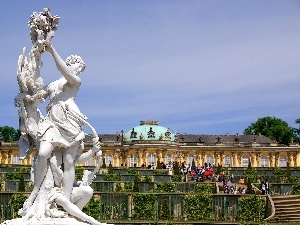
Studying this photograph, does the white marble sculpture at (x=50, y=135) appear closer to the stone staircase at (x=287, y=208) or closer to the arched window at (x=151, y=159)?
the stone staircase at (x=287, y=208)

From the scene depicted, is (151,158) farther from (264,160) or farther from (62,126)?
(62,126)

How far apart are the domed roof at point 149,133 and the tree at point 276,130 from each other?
15319 mm

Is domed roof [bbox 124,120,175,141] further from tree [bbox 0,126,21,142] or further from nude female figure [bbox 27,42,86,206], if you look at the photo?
nude female figure [bbox 27,42,86,206]

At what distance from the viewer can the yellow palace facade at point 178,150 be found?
229 feet

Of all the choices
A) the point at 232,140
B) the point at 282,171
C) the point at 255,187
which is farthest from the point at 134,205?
the point at 232,140

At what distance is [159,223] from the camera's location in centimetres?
1898

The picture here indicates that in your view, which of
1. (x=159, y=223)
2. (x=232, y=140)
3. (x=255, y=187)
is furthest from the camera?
(x=232, y=140)

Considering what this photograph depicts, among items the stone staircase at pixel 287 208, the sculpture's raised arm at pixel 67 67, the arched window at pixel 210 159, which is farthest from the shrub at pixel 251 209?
the arched window at pixel 210 159

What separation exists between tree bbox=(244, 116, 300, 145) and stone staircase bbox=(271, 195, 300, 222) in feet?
173

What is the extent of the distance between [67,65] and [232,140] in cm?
6692

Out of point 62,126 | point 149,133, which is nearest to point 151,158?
point 149,133

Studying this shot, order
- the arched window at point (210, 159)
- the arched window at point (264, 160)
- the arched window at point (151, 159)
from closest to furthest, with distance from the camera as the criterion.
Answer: the arched window at point (151, 159) → the arched window at point (264, 160) → the arched window at point (210, 159)

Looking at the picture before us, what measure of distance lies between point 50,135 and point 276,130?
73590 mm

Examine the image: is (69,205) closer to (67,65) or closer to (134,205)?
(67,65)
